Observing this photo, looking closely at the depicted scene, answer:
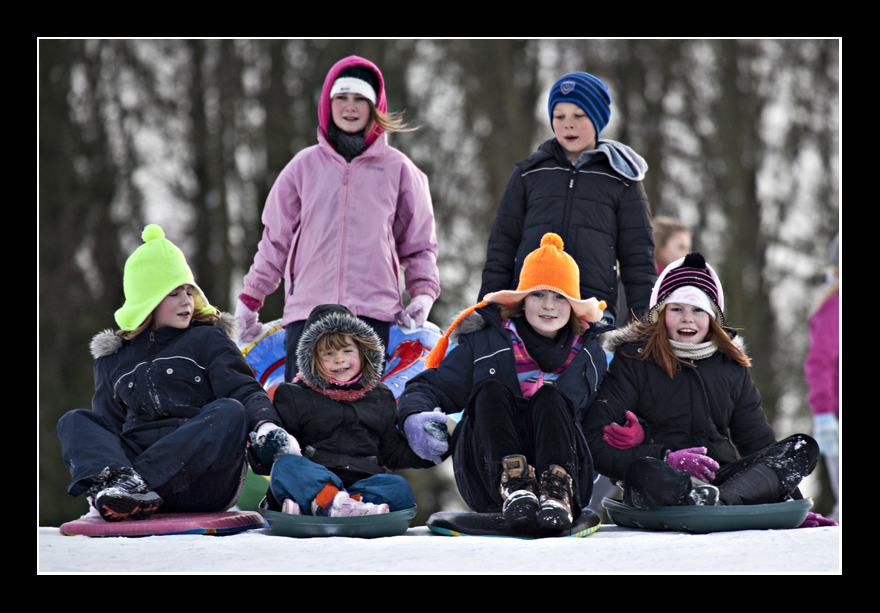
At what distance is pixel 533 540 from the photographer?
3428 mm

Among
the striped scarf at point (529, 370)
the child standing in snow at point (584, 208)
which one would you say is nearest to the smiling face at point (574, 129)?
the child standing in snow at point (584, 208)

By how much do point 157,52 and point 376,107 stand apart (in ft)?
18.5

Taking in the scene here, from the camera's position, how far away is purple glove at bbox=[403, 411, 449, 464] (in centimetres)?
385

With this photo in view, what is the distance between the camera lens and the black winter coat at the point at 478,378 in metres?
3.89

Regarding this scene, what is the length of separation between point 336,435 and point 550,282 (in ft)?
3.36

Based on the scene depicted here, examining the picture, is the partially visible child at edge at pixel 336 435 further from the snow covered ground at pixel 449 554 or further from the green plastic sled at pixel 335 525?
the snow covered ground at pixel 449 554

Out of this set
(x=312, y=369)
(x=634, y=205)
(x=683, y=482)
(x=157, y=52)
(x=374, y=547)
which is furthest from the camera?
(x=157, y=52)

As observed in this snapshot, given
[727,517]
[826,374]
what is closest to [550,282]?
[727,517]

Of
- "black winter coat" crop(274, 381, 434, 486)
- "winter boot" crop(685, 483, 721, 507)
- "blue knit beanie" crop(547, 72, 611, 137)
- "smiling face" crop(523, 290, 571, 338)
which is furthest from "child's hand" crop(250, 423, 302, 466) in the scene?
"blue knit beanie" crop(547, 72, 611, 137)

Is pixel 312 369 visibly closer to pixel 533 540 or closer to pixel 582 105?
pixel 533 540

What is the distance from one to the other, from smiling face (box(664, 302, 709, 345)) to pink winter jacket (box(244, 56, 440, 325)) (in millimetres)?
1207

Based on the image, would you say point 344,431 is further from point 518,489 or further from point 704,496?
point 704,496

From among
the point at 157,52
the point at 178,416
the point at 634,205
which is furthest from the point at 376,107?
the point at 157,52

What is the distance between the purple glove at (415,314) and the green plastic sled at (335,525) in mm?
1181
